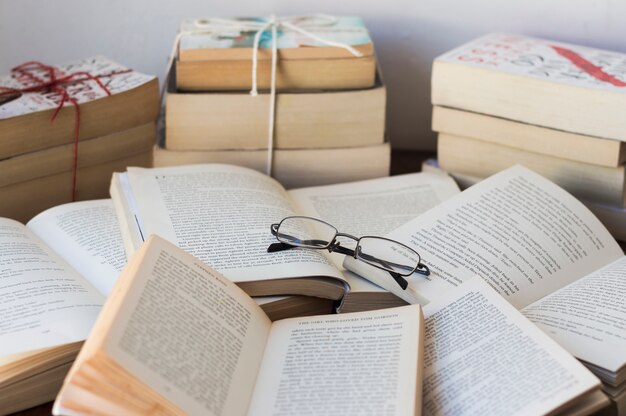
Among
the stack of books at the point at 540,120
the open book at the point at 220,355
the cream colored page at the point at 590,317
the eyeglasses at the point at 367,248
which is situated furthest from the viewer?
the stack of books at the point at 540,120

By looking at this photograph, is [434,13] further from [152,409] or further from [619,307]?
[152,409]

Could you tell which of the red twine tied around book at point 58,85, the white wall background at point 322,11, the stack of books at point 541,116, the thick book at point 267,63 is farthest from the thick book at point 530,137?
the red twine tied around book at point 58,85

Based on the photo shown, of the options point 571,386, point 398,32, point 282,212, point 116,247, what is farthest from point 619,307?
point 398,32

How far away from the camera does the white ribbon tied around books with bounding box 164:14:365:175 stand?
107 cm

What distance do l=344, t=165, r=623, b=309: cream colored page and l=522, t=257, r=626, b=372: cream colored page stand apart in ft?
0.09

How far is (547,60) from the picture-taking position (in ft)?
3.57

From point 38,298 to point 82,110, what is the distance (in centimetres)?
30

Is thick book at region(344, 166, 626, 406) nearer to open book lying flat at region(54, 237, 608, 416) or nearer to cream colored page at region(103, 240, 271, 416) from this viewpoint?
open book lying flat at region(54, 237, 608, 416)

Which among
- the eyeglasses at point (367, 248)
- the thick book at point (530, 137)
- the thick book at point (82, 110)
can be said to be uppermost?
the thick book at point (82, 110)

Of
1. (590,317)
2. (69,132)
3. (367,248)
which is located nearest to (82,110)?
(69,132)

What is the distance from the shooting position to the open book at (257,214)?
0.85 metres

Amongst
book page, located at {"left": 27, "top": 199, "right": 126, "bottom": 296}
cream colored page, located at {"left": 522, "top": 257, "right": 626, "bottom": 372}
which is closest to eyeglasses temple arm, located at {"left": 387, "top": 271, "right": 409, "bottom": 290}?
cream colored page, located at {"left": 522, "top": 257, "right": 626, "bottom": 372}

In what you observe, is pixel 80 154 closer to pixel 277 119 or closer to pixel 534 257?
pixel 277 119

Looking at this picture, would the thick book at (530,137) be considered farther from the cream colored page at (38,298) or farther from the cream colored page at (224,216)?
the cream colored page at (38,298)
